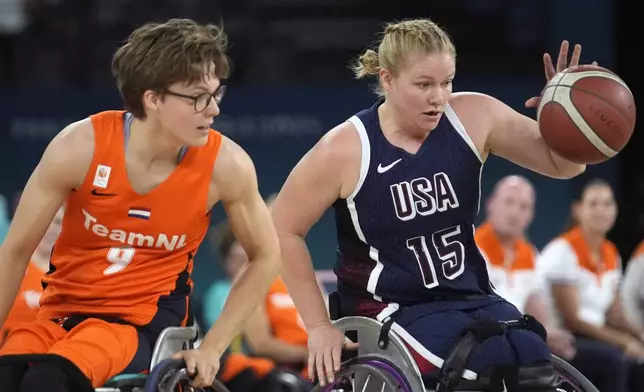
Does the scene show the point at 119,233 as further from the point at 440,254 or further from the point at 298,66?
the point at 298,66

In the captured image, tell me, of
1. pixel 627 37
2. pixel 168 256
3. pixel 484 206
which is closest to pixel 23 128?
pixel 484 206

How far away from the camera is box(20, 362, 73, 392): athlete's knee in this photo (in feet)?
11.5

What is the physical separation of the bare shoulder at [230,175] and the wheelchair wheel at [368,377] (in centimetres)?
61

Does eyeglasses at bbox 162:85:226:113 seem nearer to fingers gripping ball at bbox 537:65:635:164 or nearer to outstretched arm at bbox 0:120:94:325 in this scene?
outstretched arm at bbox 0:120:94:325

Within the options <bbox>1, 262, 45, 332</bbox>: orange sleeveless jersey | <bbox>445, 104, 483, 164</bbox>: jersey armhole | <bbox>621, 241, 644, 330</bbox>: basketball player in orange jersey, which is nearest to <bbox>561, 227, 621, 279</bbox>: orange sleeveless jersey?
<bbox>621, 241, 644, 330</bbox>: basketball player in orange jersey

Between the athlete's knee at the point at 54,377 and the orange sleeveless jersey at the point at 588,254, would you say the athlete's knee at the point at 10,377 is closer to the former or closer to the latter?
the athlete's knee at the point at 54,377

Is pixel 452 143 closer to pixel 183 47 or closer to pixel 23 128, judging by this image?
pixel 183 47

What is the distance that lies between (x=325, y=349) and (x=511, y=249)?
10.1 feet

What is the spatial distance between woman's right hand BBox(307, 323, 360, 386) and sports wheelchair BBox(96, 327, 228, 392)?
28 centimetres

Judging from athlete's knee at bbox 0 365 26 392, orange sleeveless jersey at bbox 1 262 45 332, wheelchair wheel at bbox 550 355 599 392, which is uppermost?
wheelchair wheel at bbox 550 355 599 392

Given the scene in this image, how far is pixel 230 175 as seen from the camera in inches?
155

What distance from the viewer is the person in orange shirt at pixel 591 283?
671cm

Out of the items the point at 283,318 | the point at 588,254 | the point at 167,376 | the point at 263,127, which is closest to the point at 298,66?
the point at 263,127

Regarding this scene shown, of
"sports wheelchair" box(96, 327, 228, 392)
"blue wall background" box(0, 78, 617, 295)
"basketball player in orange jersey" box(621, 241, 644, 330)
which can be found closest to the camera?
"sports wheelchair" box(96, 327, 228, 392)
